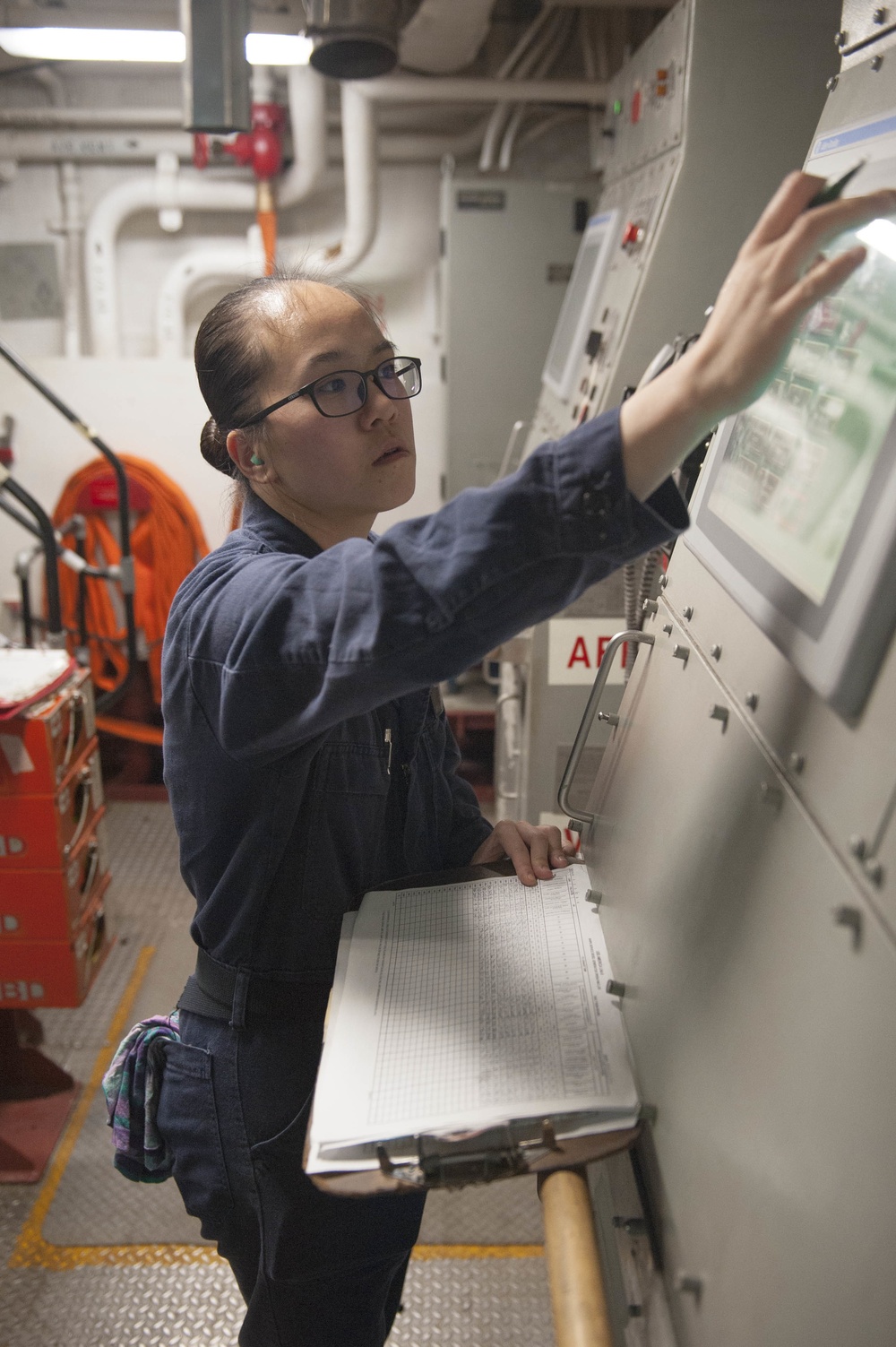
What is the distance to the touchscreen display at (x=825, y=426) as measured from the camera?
72 cm

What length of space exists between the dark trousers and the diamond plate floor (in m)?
0.89

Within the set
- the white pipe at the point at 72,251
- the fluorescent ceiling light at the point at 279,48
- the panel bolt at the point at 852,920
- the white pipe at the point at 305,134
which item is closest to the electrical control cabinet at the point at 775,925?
the panel bolt at the point at 852,920

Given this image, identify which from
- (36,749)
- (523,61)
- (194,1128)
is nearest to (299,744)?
(194,1128)

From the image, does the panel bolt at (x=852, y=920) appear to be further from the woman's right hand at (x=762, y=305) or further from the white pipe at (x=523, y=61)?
the white pipe at (x=523, y=61)

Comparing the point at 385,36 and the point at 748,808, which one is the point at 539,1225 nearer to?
the point at 748,808

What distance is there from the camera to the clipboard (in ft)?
2.73

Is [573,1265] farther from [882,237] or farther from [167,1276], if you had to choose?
[167,1276]

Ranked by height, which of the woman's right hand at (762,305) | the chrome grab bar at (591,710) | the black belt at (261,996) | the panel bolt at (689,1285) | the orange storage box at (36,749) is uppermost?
the woman's right hand at (762,305)

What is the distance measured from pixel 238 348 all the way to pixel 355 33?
1.82 m

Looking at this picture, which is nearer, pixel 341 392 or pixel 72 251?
pixel 341 392

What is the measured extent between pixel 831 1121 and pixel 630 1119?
12.5 inches

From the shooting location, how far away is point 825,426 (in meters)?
0.79

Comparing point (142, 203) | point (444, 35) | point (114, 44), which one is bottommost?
point (142, 203)

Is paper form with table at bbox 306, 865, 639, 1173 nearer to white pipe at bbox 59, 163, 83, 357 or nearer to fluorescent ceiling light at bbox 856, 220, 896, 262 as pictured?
fluorescent ceiling light at bbox 856, 220, 896, 262
